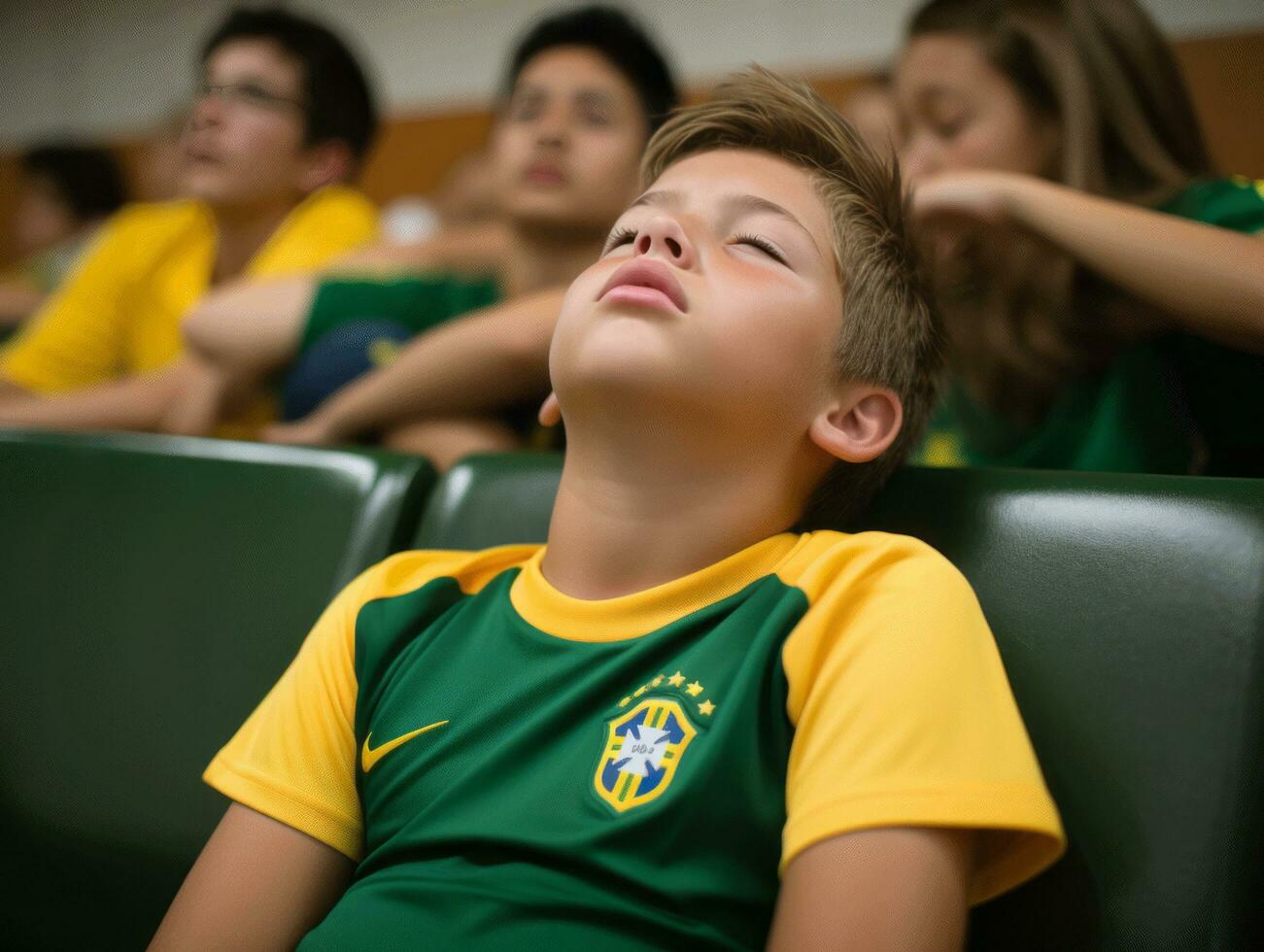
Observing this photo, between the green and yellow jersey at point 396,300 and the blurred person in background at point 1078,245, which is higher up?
the blurred person in background at point 1078,245

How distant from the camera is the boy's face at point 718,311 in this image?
2.52ft

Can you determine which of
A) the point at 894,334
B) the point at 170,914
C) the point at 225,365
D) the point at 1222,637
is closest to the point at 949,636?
the point at 1222,637

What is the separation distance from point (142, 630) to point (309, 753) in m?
0.41

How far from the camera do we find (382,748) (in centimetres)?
82

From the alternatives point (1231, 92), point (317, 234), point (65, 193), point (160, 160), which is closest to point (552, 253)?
point (317, 234)

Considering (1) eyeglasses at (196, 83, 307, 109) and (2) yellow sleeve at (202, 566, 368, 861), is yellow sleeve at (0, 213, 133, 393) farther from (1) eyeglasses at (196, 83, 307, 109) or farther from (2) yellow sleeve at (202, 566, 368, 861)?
(2) yellow sleeve at (202, 566, 368, 861)

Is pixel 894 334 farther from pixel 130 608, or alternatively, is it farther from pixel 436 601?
pixel 130 608

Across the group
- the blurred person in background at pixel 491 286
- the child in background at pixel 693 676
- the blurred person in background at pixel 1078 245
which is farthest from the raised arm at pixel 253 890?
the blurred person in background at pixel 1078 245

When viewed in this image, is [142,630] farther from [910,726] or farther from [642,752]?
[910,726]

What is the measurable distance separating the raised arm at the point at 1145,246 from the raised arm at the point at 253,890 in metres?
0.85

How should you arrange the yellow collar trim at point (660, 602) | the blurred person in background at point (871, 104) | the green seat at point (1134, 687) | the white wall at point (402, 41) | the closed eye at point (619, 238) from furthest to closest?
the white wall at point (402, 41) < the blurred person in background at point (871, 104) < the closed eye at point (619, 238) < the yellow collar trim at point (660, 602) < the green seat at point (1134, 687)

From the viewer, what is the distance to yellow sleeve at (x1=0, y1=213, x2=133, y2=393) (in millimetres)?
2150

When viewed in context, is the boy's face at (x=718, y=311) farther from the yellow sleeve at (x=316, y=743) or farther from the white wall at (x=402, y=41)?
the white wall at (x=402, y=41)

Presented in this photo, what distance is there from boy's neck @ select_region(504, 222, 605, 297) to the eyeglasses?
75cm
